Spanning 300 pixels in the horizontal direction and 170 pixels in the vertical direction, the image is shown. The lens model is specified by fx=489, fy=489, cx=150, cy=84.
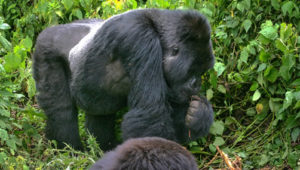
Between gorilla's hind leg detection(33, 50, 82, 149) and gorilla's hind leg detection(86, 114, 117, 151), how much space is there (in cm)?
14

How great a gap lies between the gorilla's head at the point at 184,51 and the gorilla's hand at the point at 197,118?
0.41ft

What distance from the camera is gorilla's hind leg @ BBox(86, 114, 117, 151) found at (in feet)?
14.9

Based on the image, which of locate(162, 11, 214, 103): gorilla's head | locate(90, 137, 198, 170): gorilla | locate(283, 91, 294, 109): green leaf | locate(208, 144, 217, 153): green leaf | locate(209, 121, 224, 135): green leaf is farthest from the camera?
locate(209, 121, 224, 135): green leaf

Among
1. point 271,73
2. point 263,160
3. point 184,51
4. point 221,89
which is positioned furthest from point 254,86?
point 184,51

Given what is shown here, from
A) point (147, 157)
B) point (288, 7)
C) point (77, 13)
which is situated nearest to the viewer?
point (147, 157)

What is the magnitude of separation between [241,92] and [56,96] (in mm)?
1805

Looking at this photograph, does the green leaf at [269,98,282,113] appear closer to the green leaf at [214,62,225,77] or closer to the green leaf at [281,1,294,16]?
the green leaf at [214,62,225,77]

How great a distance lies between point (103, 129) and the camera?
4598 mm

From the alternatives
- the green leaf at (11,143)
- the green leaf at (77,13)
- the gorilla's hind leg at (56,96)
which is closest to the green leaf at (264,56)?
the gorilla's hind leg at (56,96)

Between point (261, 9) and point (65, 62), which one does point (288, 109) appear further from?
point (65, 62)

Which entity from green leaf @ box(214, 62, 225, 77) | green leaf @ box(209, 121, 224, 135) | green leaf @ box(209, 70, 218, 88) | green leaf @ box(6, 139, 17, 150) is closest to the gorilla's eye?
green leaf @ box(214, 62, 225, 77)

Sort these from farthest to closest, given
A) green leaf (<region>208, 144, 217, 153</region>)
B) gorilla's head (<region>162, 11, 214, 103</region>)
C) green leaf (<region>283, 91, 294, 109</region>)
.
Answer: green leaf (<region>208, 144, 217, 153</region>) < green leaf (<region>283, 91, 294, 109</region>) < gorilla's head (<region>162, 11, 214, 103</region>)

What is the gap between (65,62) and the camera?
440cm

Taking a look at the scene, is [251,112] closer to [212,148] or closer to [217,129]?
[217,129]
